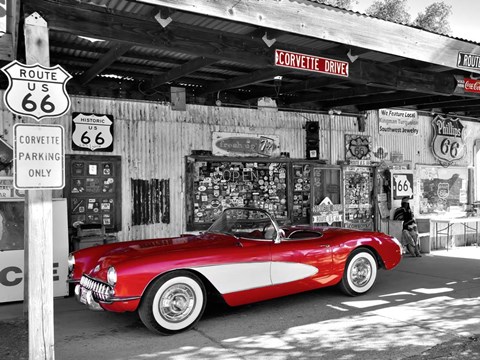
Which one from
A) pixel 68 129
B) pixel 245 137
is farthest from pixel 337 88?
pixel 68 129

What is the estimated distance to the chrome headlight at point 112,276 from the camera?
534 centimetres

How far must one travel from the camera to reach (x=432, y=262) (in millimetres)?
10508

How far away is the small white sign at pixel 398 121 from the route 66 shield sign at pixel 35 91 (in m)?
9.72

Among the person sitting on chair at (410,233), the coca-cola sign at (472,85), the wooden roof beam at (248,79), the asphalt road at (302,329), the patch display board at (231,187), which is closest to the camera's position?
the asphalt road at (302,329)

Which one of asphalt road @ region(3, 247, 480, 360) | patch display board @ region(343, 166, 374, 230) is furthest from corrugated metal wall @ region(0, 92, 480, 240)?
asphalt road @ region(3, 247, 480, 360)

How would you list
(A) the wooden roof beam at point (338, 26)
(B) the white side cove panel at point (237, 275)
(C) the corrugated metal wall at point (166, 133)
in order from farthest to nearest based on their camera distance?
(C) the corrugated metal wall at point (166, 133)
(B) the white side cove panel at point (237, 275)
(A) the wooden roof beam at point (338, 26)

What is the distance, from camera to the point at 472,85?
8.65 meters

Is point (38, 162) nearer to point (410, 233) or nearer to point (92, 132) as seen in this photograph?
point (92, 132)

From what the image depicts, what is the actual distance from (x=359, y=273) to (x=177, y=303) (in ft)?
9.74

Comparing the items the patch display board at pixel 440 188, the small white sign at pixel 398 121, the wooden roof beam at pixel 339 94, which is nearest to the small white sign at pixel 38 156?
the wooden roof beam at pixel 339 94

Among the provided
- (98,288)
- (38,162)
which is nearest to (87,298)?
(98,288)

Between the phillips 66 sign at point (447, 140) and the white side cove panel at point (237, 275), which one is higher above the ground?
Answer: the phillips 66 sign at point (447, 140)

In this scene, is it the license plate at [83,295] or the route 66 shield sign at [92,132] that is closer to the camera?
the license plate at [83,295]

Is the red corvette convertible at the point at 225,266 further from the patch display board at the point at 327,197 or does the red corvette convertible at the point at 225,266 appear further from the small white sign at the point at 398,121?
the small white sign at the point at 398,121
